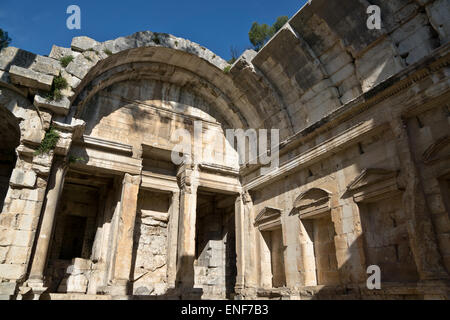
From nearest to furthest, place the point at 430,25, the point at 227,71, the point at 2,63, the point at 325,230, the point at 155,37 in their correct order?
the point at 430,25 → the point at 2,63 → the point at 325,230 → the point at 155,37 → the point at 227,71

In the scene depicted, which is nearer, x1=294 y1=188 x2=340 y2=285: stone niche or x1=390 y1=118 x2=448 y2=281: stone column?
x1=390 y1=118 x2=448 y2=281: stone column

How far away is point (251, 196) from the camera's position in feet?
35.5

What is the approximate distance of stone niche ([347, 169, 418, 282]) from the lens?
6387 mm

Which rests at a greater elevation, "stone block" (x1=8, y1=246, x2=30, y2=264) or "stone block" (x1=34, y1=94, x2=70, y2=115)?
"stone block" (x1=34, y1=94, x2=70, y2=115)

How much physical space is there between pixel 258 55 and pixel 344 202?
497 cm

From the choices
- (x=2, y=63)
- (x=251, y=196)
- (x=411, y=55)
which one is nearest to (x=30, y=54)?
(x=2, y=63)

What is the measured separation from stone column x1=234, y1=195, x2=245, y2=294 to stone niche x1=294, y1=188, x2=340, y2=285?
2333 mm

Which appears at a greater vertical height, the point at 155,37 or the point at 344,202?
the point at 155,37

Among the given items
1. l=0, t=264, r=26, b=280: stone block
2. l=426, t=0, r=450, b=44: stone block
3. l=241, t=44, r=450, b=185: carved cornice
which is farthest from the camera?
l=426, t=0, r=450, b=44: stone block

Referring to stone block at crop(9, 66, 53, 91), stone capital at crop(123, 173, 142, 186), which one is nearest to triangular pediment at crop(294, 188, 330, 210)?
stone capital at crop(123, 173, 142, 186)

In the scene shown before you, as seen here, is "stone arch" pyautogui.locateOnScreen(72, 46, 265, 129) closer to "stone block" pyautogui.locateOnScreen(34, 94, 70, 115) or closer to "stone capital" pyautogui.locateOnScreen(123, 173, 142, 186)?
"stone block" pyautogui.locateOnScreen(34, 94, 70, 115)

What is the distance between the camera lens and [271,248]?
10047mm
